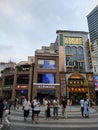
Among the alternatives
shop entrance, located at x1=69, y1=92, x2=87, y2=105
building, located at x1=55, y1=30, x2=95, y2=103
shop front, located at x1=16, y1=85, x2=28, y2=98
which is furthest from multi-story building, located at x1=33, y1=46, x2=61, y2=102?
shop entrance, located at x1=69, y1=92, x2=87, y2=105

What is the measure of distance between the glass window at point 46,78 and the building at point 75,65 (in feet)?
6.84

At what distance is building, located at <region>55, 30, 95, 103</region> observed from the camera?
3509 centimetres

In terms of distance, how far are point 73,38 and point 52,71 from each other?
10872 millimetres

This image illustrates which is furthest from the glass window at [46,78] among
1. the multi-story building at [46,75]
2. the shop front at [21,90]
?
the shop front at [21,90]

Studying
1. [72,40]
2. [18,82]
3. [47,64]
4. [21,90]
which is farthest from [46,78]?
[72,40]

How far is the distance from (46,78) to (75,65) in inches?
323

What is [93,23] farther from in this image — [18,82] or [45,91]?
[45,91]

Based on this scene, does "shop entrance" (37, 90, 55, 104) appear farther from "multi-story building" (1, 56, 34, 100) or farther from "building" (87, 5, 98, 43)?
"building" (87, 5, 98, 43)

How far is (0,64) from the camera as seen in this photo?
67.1 meters

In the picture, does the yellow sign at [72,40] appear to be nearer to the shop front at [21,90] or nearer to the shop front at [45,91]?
the shop front at [45,91]

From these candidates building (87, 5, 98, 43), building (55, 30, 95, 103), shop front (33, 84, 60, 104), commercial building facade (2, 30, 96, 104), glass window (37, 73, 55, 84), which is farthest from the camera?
building (87, 5, 98, 43)

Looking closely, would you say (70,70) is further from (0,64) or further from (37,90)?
(0,64)

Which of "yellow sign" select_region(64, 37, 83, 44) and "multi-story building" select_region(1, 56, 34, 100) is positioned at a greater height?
"yellow sign" select_region(64, 37, 83, 44)

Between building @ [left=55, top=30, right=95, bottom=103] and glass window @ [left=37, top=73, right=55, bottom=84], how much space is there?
2.08 meters
